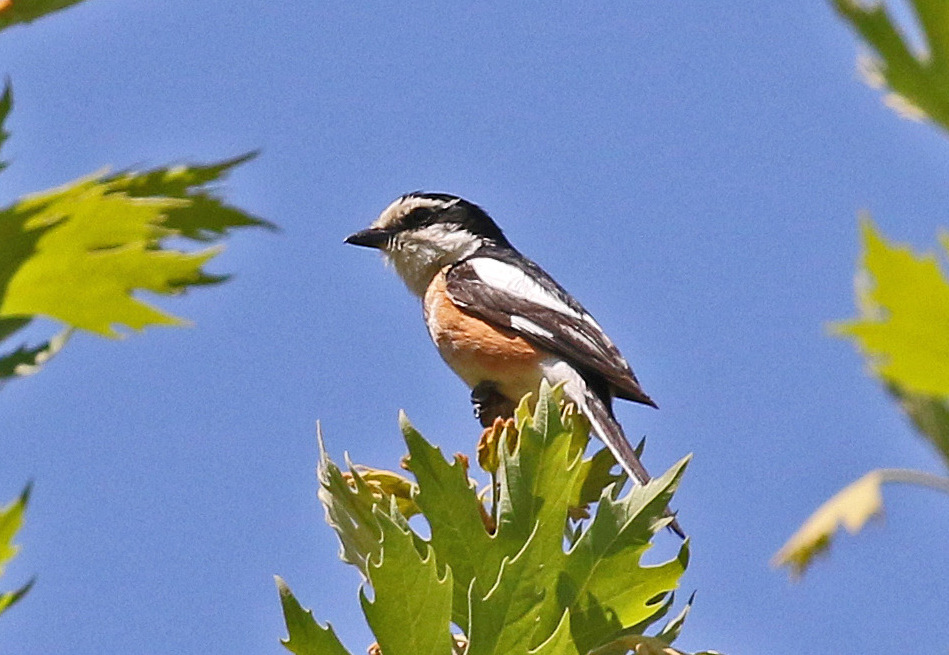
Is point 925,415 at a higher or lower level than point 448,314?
lower

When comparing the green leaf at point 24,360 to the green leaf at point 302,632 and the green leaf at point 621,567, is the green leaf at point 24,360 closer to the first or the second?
the green leaf at point 302,632

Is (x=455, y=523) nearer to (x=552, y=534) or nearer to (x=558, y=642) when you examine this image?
(x=552, y=534)

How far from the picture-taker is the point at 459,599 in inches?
104

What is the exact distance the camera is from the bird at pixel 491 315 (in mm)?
5770

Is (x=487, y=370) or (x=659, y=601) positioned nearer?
(x=659, y=601)

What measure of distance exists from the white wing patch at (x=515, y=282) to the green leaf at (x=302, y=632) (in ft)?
13.1

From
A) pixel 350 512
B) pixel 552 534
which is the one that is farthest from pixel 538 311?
pixel 552 534

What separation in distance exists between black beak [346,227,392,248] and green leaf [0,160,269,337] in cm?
471

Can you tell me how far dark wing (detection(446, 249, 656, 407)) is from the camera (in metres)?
5.77

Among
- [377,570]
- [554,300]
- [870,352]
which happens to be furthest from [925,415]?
[554,300]

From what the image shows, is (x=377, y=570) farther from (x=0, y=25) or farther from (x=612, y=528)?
(x=0, y=25)

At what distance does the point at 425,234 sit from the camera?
704cm

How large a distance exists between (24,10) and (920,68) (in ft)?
3.94

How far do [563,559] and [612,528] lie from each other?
116mm
